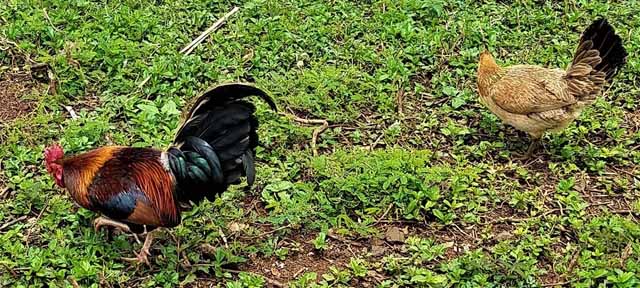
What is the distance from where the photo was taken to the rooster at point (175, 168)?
164 inches

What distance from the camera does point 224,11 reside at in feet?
22.8

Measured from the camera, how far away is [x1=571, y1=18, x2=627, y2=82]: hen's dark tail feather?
512cm

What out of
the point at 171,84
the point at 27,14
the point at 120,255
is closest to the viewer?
the point at 120,255

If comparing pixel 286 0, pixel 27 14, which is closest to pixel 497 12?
pixel 286 0

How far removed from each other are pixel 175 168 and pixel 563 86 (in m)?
2.61

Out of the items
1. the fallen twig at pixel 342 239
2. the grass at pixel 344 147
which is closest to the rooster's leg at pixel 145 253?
the grass at pixel 344 147

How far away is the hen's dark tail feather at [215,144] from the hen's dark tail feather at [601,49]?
2333 mm

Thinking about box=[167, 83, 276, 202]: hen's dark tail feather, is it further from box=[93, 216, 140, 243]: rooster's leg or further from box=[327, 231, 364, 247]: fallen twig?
box=[327, 231, 364, 247]: fallen twig

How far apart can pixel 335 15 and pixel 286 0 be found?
1.61 feet

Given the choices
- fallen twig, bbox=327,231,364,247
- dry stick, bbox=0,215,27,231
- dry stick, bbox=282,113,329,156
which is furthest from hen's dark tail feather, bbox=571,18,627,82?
dry stick, bbox=0,215,27,231

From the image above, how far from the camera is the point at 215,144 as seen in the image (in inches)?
166

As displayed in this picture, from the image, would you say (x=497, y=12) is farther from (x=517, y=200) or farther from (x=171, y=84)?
(x=171, y=84)

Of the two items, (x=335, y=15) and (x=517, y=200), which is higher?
(x=335, y=15)

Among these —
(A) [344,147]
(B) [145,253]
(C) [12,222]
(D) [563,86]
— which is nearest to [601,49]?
(D) [563,86]
